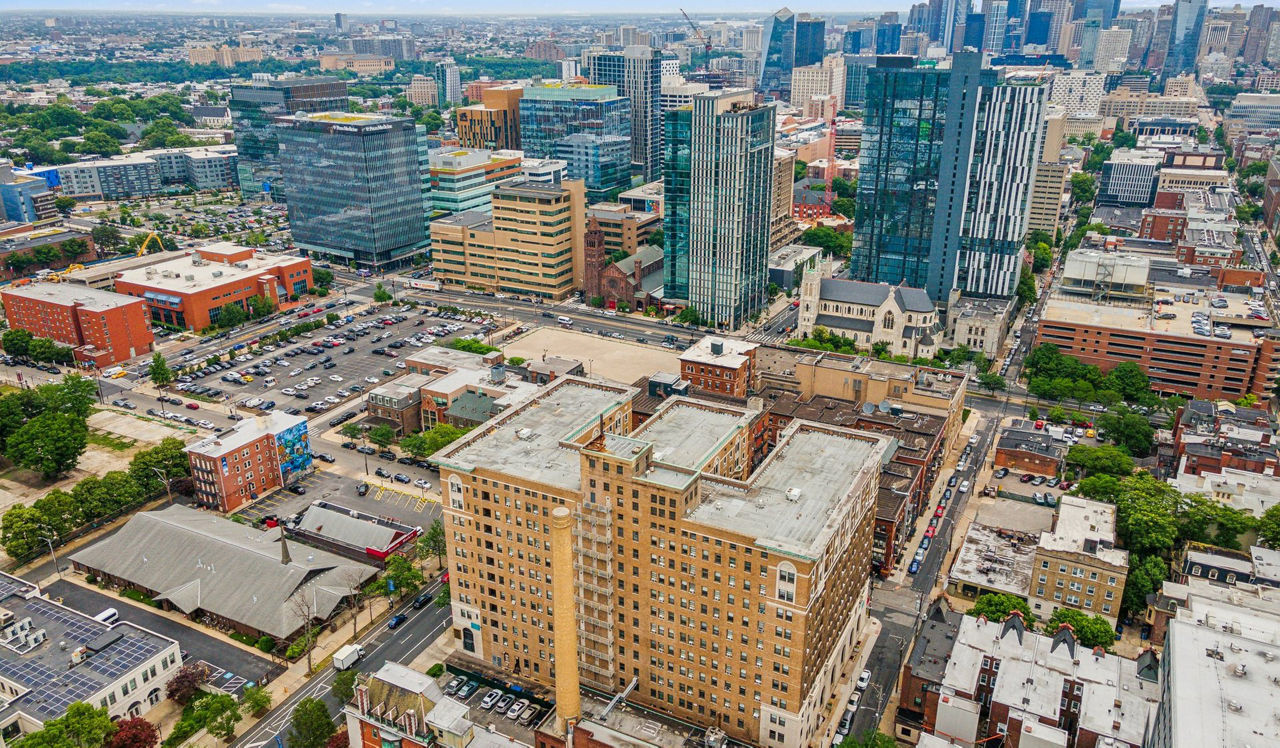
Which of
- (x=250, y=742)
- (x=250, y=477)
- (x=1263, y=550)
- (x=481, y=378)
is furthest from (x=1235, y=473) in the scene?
(x=250, y=477)

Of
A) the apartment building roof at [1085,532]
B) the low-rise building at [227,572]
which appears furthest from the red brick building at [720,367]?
the low-rise building at [227,572]

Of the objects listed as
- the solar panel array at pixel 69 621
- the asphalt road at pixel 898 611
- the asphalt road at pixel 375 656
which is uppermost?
the solar panel array at pixel 69 621

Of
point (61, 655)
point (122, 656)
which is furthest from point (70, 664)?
point (122, 656)

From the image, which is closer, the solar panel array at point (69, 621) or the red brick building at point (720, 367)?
the solar panel array at point (69, 621)

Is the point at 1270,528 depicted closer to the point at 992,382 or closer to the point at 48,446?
the point at 992,382

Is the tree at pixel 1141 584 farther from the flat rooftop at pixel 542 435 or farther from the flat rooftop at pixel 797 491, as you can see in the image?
the flat rooftop at pixel 542 435

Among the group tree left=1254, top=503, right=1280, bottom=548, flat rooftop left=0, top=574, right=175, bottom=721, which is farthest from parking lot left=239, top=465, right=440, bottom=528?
tree left=1254, top=503, right=1280, bottom=548
